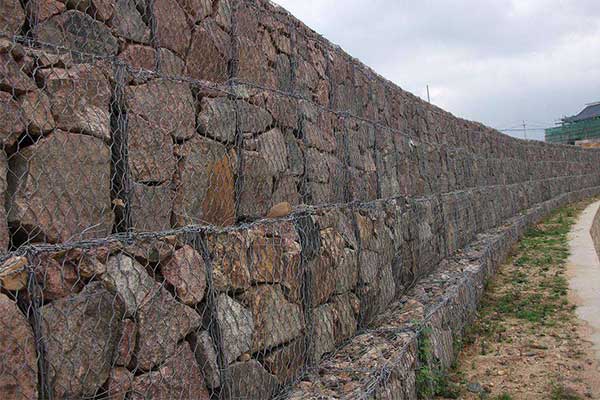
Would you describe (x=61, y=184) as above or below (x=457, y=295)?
above

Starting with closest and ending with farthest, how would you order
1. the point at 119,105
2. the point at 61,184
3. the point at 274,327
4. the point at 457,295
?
the point at 61,184, the point at 119,105, the point at 274,327, the point at 457,295

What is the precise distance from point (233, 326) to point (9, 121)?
1.33m

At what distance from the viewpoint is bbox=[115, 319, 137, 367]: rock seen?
6.81 feet

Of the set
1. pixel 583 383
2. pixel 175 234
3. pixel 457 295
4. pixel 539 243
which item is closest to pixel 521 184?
pixel 539 243

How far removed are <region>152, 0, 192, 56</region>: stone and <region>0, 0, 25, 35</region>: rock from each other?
72 centimetres

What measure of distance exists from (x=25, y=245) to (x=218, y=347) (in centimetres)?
100

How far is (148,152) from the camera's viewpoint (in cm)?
246

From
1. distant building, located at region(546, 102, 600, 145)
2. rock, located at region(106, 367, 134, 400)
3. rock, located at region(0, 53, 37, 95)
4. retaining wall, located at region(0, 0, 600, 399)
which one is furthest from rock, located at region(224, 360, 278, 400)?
distant building, located at region(546, 102, 600, 145)

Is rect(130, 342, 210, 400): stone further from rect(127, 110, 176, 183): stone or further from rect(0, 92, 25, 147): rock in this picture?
rect(0, 92, 25, 147): rock

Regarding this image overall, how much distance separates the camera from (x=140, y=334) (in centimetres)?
215

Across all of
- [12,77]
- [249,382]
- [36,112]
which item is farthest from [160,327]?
[12,77]

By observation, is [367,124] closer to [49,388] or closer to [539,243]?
[49,388]

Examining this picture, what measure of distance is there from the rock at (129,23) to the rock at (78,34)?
65 mm

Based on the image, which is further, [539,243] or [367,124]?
[539,243]
